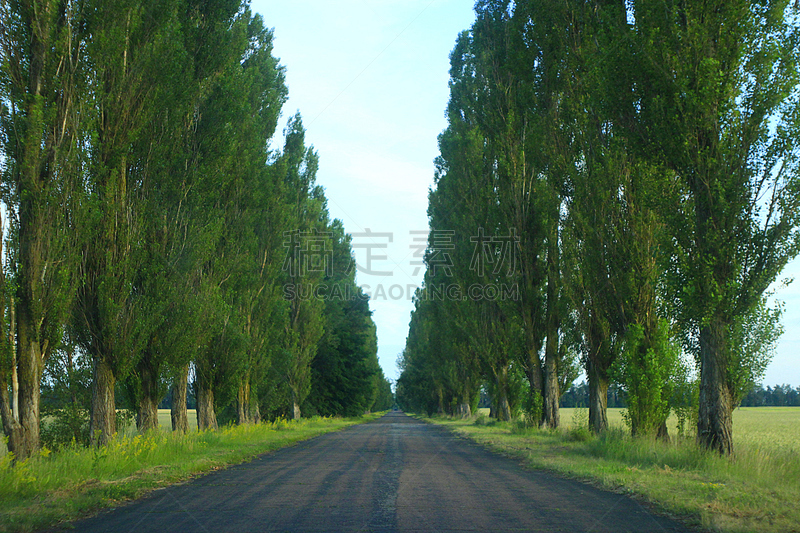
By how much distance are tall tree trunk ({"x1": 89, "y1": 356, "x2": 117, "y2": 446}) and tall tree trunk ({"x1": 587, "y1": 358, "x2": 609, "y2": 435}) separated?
42.2 ft

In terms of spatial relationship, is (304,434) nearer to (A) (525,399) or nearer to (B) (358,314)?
(A) (525,399)

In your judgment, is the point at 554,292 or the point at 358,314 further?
the point at 358,314

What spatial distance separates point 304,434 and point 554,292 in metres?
11.5

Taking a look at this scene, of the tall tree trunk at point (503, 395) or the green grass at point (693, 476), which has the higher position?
the green grass at point (693, 476)

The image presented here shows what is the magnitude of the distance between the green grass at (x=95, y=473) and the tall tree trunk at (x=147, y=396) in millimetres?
541

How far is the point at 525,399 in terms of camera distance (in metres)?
22.9

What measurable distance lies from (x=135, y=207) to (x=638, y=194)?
12.2 meters

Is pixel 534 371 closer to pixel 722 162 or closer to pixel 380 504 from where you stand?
pixel 722 162

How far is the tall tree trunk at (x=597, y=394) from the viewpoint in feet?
55.5

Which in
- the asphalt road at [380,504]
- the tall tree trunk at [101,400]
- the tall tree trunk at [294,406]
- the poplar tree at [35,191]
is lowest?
the tall tree trunk at [294,406]

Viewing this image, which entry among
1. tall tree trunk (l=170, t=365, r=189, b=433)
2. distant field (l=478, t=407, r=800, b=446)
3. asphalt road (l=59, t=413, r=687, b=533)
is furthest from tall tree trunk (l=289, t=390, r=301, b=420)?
asphalt road (l=59, t=413, r=687, b=533)

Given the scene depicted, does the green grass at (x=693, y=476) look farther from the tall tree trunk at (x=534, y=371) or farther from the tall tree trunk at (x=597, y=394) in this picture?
the tall tree trunk at (x=534, y=371)

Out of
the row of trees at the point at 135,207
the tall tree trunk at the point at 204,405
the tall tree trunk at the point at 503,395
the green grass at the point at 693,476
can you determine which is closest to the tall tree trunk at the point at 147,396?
the row of trees at the point at 135,207

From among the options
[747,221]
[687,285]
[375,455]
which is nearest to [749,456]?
[687,285]
